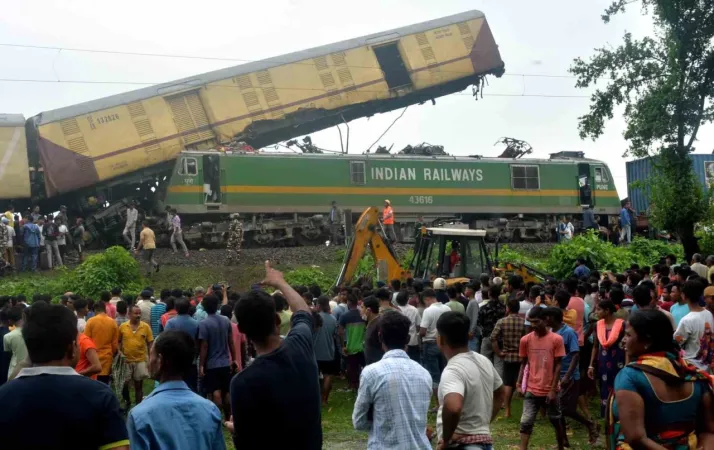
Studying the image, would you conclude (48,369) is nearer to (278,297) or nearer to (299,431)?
(299,431)

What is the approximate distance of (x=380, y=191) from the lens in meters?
26.8

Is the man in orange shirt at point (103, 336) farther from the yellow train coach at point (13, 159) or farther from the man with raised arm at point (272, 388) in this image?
the yellow train coach at point (13, 159)

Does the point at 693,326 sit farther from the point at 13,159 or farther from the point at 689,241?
the point at 13,159

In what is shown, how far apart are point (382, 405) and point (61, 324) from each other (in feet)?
6.14

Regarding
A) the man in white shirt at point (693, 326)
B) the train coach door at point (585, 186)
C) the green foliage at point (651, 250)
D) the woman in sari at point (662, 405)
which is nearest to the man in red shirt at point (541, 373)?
the man in white shirt at point (693, 326)

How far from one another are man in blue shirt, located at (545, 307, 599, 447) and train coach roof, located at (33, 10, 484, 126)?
729 inches

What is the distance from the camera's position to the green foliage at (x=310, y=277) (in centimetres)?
1955

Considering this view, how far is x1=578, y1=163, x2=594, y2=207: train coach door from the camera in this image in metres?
29.8

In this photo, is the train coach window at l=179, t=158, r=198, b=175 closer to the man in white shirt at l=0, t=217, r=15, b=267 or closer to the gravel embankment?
the gravel embankment

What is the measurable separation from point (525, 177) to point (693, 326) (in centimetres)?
2220

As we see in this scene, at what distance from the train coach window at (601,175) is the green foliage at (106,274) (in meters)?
17.4

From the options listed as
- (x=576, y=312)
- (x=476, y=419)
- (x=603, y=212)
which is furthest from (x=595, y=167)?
(x=476, y=419)

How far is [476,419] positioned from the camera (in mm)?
4863

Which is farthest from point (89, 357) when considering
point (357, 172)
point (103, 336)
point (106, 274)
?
point (357, 172)
